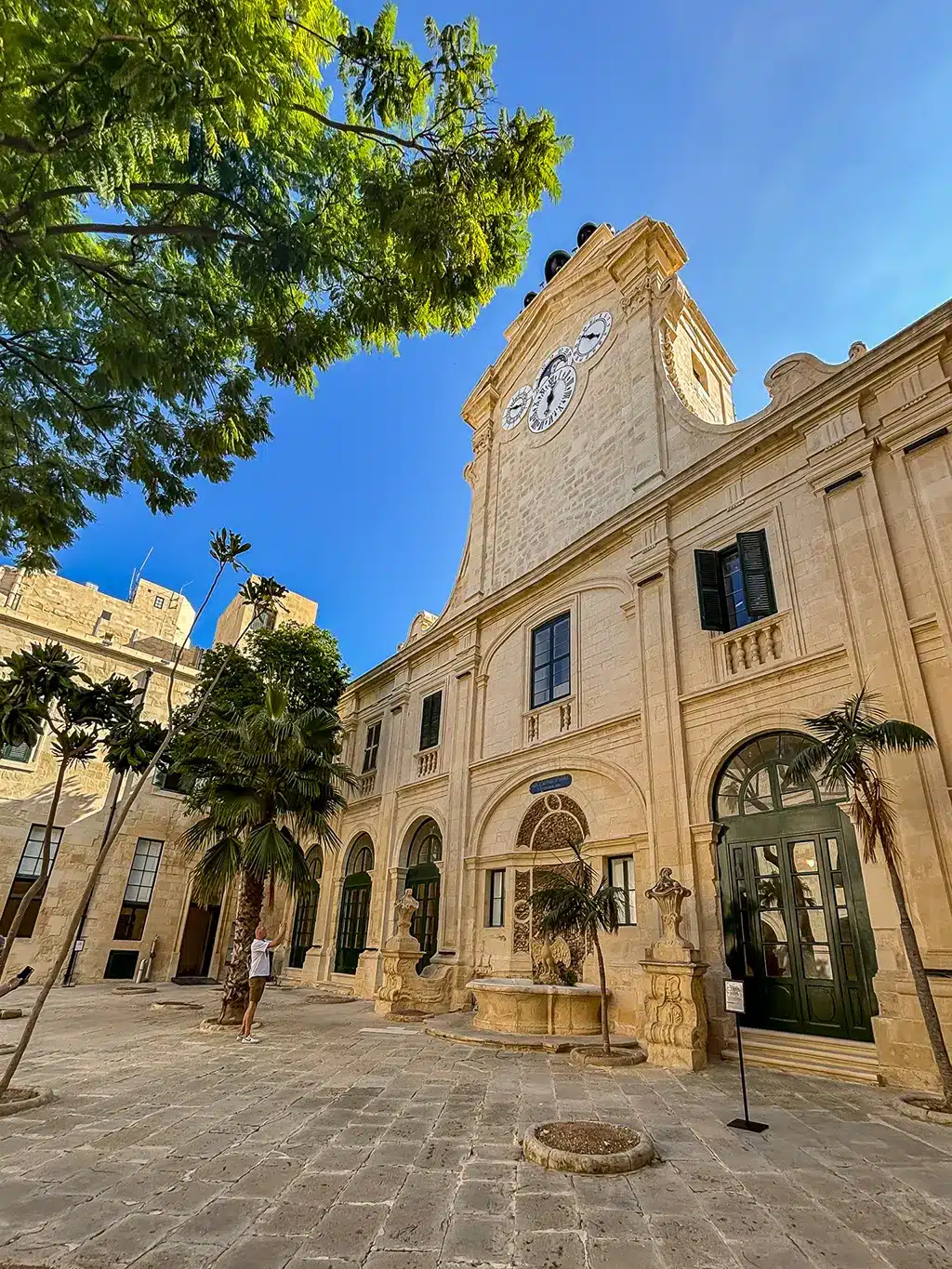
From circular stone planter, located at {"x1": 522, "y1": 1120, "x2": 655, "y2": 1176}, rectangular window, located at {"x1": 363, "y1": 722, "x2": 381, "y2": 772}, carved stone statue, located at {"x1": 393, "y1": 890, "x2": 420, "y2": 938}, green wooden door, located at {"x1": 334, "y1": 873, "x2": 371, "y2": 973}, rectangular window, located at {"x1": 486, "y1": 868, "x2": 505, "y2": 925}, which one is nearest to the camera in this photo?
circular stone planter, located at {"x1": 522, "y1": 1120, "x2": 655, "y2": 1176}

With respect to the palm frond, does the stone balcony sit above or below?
above

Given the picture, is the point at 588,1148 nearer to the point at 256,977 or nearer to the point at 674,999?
the point at 674,999

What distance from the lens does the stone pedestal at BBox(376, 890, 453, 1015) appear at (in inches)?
483

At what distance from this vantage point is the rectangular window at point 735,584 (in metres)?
9.75

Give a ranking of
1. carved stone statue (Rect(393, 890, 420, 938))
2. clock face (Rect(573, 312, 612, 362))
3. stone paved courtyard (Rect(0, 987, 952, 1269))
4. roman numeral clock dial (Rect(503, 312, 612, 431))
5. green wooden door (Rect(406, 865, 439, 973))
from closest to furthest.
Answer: stone paved courtyard (Rect(0, 987, 952, 1269)) → carved stone statue (Rect(393, 890, 420, 938)) → green wooden door (Rect(406, 865, 439, 973)) → clock face (Rect(573, 312, 612, 362)) → roman numeral clock dial (Rect(503, 312, 612, 431))

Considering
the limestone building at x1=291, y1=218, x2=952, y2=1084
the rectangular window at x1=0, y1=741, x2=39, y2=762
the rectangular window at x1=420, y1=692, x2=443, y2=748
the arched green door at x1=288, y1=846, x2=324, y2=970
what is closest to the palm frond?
the limestone building at x1=291, y1=218, x2=952, y2=1084

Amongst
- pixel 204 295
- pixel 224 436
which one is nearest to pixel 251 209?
pixel 204 295

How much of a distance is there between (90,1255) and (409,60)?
30.2ft

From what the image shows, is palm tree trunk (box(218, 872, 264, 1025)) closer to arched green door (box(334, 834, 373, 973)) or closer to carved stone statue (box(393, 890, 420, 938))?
carved stone statue (box(393, 890, 420, 938))

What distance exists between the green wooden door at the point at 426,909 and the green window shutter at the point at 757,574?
31.2ft

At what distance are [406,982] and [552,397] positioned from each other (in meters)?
14.6

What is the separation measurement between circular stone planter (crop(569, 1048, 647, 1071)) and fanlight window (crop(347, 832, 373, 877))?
1053 cm

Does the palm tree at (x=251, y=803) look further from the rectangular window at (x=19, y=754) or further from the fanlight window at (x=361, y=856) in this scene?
the rectangular window at (x=19, y=754)

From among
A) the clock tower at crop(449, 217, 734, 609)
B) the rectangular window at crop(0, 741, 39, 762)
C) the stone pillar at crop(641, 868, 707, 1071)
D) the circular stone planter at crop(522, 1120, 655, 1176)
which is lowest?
the circular stone planter at crop(522, 1120, 655, 1176)
